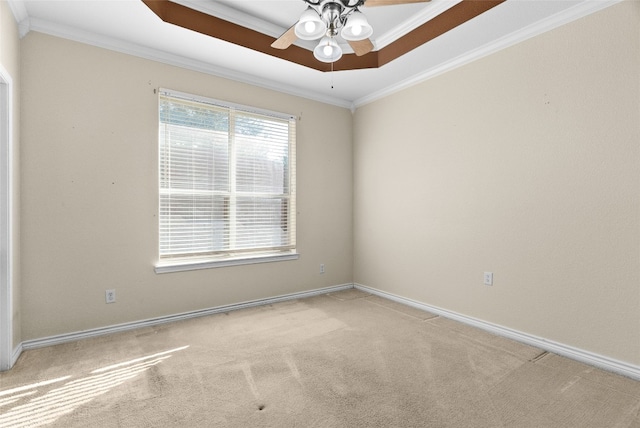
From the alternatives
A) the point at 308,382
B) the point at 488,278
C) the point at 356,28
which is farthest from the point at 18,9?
the point at 488,278

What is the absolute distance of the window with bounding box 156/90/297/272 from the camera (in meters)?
3.20

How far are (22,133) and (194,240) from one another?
160 cm

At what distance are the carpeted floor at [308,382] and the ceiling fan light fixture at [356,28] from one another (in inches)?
86.3

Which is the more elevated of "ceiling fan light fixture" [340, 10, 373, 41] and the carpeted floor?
"ceiling fan light fixture" [340, 10, 373, 41]

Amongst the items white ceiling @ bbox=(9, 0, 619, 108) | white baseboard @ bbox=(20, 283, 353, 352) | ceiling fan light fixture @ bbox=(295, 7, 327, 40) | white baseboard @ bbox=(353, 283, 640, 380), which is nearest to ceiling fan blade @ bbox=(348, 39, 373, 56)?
ceiling fan light fixture @ bbox=(295, 7, 327, 40)

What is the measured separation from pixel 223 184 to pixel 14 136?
1.67 metres

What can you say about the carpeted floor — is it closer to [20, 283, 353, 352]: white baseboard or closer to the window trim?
[20, 283, 353, 352]: white baseboard

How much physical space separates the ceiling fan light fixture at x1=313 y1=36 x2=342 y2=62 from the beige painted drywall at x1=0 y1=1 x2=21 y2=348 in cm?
205

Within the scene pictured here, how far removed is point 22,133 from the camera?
2521 mm

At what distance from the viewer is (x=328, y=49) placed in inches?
81.7

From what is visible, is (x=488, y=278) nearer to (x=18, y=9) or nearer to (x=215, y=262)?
(x=215, y=262)

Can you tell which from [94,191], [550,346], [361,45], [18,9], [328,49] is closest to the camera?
[328,49]

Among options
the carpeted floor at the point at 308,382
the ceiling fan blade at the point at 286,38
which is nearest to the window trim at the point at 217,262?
the carpeted floor at the point at 308,382

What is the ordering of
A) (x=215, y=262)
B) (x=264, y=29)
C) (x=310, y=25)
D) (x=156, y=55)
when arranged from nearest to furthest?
1. (x=310, y=25)
2. (x=264, y=29)
3. (x=156, y=55)
4. (x=215, y=262)
